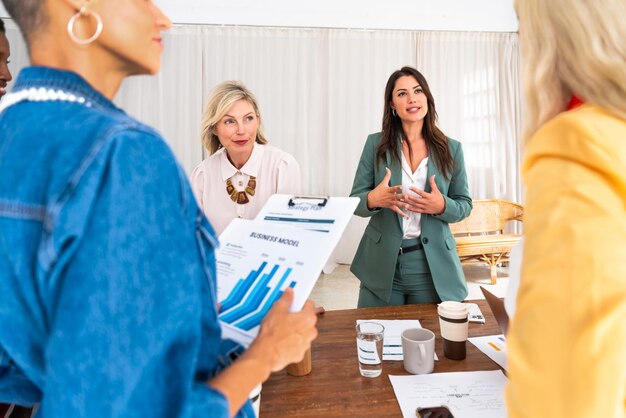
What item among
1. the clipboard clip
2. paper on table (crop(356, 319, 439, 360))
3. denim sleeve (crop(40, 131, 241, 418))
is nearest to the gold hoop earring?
denim sleeve (crop(40, 131, 241, 418))

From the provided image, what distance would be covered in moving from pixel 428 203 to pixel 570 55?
1.41 metres

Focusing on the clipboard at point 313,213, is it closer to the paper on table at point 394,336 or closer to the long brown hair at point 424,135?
the paper on table at point 394,336

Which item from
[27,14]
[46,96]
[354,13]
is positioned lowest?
[46,96]

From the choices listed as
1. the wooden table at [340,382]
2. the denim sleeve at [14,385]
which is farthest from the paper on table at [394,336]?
the denim sleeve at [14,385]

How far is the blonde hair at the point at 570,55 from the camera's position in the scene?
650 mm

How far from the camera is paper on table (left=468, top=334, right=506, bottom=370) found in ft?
4.22

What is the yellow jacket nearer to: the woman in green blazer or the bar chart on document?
the bar chart on document

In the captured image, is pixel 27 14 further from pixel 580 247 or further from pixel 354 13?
pixel 354 13

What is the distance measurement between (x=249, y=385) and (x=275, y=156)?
5.81 ft

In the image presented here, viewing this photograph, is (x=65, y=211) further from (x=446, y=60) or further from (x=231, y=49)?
(x=446, y=60)

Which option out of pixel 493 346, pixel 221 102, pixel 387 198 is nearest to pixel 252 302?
pixel 493 346

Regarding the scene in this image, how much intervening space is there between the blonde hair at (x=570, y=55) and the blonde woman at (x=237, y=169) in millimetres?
1594

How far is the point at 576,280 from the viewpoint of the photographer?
1.82ft

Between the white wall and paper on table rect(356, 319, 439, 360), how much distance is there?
5129 millimetres
